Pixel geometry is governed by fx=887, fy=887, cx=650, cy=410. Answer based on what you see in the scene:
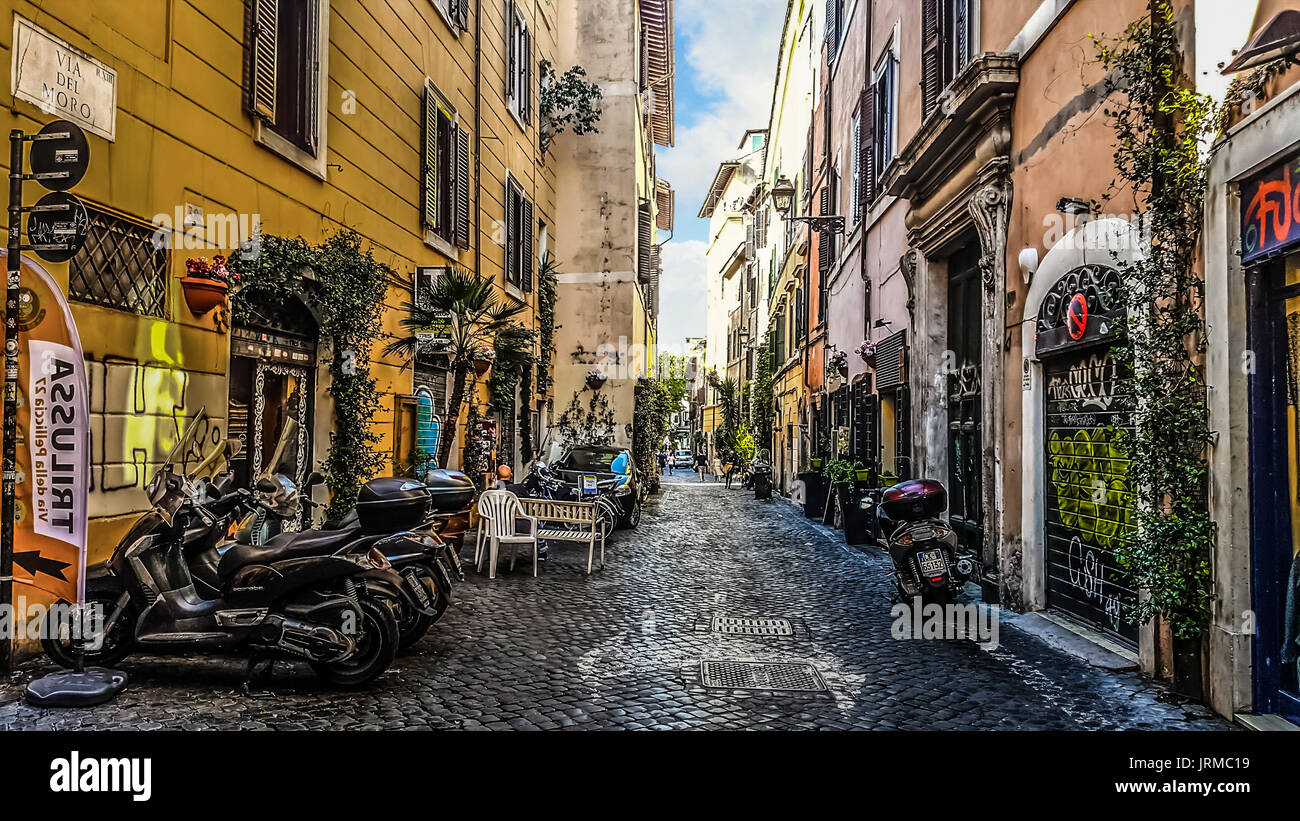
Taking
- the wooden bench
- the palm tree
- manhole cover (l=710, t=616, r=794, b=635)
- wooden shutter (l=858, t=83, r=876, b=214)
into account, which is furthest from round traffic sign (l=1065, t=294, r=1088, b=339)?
wooden shutter (l=858, t=83, r=876, b=214)

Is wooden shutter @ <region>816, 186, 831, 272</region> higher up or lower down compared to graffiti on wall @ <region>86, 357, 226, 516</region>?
higher up

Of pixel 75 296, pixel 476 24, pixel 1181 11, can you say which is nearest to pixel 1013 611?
pixel 1181 11

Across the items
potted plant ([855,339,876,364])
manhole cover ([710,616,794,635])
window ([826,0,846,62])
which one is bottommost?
manhole cover ([710,616,794,635])

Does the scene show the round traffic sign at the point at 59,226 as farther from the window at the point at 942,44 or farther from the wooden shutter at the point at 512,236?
the wooden shutter at the point at 512,236

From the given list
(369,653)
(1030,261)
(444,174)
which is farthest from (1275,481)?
(444,174)

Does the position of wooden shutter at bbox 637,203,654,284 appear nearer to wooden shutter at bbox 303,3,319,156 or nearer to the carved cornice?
wooden shutter at bbox 303,3,319,156

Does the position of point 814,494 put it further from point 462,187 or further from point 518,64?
point 518,64

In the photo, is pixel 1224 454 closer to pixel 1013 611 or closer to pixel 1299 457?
pixel 1299 457

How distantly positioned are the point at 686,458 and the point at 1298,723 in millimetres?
59334

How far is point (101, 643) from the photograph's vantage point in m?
5.01

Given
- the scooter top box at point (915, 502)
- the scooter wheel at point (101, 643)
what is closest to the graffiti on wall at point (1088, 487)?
the scooter top box at point (915, 502)

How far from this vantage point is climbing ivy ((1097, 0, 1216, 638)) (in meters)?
4.86

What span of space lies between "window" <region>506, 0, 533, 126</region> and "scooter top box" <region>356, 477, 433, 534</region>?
40.4 ft

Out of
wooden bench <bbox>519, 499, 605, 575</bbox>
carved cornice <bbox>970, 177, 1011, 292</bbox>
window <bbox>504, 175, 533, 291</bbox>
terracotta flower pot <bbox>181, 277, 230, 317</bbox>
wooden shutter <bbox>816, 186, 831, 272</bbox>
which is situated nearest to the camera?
terracotta flower pot <bbox>181, 277, 230, 317</bbox>
